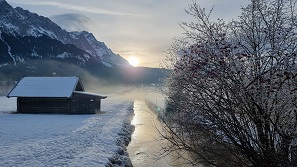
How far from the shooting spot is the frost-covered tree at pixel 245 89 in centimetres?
519

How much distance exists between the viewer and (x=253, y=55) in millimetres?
5559

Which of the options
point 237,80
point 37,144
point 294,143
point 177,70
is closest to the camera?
point 294,143

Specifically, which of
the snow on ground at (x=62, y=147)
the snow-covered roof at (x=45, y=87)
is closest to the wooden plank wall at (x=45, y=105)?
the snow-covered roof at (x=45, y=87)

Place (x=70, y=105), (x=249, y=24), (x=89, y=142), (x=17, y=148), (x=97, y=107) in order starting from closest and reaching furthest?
(x=249, y=24), (x=17, y=148), (x=89, y=142), (x=70, y=105), (x=97, y=107)

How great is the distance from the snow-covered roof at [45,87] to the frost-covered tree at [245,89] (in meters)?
36.5

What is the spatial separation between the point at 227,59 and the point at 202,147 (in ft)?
5.84

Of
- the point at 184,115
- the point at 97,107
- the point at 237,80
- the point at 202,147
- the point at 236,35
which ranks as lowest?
the point at 97,107

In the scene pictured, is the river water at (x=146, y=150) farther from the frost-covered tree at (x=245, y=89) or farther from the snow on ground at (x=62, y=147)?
the frost-covered tree at (x=245, y=89)

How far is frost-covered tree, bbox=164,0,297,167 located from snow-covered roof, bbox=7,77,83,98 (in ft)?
120

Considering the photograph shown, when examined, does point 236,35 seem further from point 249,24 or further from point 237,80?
point 237,80

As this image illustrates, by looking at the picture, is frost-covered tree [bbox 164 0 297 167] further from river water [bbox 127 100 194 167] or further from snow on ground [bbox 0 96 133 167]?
snow on ground [bbox 0 96 133 167]

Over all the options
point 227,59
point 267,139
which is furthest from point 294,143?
point 227,59

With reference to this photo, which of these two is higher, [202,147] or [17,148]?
[202,147]

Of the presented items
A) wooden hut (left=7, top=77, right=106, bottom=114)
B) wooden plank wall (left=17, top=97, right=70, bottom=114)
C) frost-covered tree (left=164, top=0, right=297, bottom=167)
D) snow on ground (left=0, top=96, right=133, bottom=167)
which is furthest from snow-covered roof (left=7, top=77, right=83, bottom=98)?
frost-covered tree (left=164, top=0, right=297, bottom=167)
